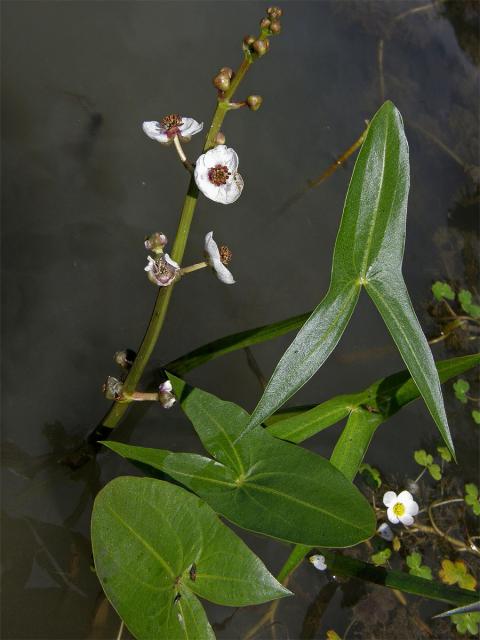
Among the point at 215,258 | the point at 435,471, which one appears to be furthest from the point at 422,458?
the point at 215,258

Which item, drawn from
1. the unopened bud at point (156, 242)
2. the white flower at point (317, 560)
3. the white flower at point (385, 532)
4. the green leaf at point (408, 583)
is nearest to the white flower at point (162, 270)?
the unopened bud at point (156, 242)

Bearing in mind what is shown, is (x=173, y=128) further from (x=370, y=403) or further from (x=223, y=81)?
(x=370, y=403)

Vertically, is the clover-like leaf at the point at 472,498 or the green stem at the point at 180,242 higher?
the green stem at the point at 180,242

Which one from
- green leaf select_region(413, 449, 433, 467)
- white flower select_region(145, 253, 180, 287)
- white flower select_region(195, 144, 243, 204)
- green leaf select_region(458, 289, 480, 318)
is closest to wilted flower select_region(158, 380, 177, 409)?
white flower select_region(145, 253, 180, 287)

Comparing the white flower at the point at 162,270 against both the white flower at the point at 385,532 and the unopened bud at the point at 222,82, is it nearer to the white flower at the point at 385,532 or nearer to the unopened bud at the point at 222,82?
the unopened bud at the point at 222,82

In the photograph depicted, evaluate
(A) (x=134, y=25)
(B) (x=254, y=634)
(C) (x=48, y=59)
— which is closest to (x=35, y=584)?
(B) (x=254, y=634)

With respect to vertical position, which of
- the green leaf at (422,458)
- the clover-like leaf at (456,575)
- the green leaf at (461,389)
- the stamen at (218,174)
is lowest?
the clover-like leaf at (456,575)
